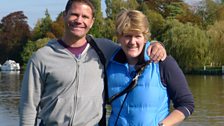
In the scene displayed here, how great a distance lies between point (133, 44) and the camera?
2.63 meters

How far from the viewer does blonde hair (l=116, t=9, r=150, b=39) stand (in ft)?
8.47

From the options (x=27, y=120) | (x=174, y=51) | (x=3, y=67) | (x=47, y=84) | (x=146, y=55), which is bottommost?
(x=3, y=67)

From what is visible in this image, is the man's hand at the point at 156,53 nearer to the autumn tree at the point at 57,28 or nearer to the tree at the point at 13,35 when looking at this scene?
the autumn tree at the point at 57,28

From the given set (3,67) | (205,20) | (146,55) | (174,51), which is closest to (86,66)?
(146,55)

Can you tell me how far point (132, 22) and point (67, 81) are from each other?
0.49m

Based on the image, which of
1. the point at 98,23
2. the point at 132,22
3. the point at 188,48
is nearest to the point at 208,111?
the point at 132,22

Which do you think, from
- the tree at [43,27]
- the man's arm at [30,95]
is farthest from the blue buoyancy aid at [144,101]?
the tree at [43,27]

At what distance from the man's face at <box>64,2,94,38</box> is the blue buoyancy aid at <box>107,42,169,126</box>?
35cm

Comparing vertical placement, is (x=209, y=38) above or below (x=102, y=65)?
below

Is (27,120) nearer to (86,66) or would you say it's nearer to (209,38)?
(86,66)

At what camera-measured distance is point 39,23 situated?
62000 mm

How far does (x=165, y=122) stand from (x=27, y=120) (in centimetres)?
76

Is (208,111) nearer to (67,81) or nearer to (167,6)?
(67,81)

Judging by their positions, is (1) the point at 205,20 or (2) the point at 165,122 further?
(1) the point at 205,20
